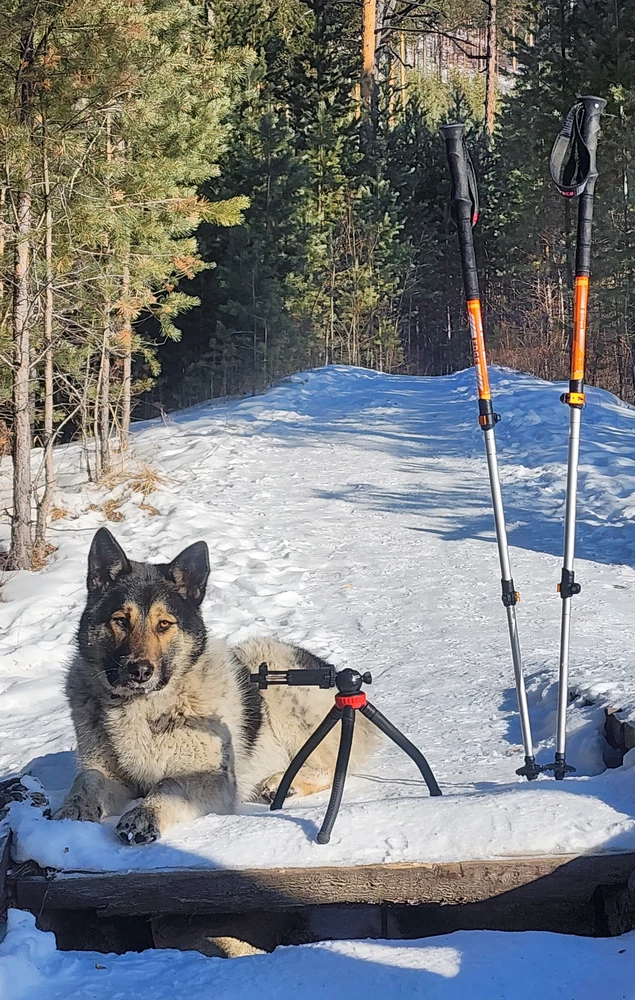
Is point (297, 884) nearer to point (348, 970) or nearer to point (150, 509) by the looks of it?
point (348, 970)

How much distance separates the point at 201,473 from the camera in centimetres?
1225

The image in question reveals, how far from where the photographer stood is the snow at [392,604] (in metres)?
3.12

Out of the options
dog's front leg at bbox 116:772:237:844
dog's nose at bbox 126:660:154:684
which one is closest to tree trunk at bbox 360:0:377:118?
dog's nose at bbox 126:660:154:684

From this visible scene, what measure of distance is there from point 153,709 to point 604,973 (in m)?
2.00

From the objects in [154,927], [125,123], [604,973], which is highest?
[125,123]

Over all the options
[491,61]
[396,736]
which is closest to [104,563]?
[396,736]

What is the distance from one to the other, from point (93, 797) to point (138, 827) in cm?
47

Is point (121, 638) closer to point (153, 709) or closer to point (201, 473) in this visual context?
point (153, 709)

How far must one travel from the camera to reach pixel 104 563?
3.96m

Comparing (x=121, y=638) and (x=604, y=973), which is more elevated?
(x=121, y=638)

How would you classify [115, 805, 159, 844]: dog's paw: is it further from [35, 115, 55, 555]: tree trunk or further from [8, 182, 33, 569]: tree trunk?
[35, 115, 55, 555]: tree trunk

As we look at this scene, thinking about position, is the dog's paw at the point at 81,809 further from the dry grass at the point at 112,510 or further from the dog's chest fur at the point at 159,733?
the dry grass at the point at 112,510

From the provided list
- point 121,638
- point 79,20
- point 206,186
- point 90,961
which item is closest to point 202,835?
point 90,961

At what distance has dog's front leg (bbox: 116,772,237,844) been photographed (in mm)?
3182
